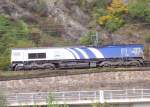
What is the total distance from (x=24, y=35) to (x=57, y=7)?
5.84 metres

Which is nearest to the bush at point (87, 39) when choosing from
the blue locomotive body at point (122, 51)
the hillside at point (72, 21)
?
the hillside at point (72, 21)

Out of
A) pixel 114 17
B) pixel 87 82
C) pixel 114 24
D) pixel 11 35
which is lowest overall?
pixel 87 82

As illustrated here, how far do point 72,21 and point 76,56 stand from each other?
13.0 meters

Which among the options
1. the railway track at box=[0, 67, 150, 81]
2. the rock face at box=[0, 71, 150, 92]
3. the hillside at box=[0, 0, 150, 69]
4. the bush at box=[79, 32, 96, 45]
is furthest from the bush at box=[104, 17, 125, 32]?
the rock face at box=[0, 71, 150, 92]

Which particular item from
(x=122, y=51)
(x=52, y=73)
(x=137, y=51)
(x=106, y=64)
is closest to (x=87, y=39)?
(x=122, y=51)

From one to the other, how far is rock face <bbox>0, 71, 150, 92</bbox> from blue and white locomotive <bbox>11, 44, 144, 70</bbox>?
17.2ft

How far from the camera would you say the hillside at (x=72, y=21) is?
6719 cm

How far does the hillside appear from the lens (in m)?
67.2

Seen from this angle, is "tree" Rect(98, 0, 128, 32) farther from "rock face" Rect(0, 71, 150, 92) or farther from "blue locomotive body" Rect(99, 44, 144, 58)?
"rock face" Rect(0, 71, 150, 92)

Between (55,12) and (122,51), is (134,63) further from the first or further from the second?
(55,12)

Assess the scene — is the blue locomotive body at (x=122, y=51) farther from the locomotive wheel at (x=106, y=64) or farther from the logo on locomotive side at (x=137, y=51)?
the locomotive wheel at (x=106, y=64)

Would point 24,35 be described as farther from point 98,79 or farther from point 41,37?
point 98,79

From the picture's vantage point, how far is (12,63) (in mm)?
57531

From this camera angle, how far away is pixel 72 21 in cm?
6981
